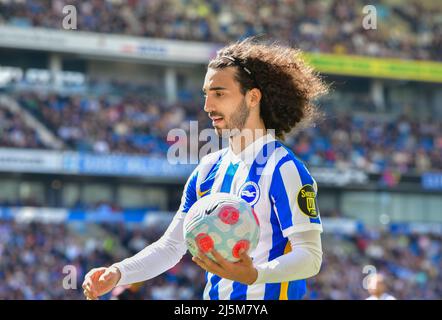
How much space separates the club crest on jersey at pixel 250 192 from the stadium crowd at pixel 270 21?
2921 cm

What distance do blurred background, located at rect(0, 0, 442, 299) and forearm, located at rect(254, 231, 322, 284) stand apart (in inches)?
813

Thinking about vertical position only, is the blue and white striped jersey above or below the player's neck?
below

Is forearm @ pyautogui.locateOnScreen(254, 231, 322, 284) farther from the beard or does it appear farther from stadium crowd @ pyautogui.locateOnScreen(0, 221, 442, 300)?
stadium crowd @ pyautogui.locateOnScreen(0, 221, 442, 300)

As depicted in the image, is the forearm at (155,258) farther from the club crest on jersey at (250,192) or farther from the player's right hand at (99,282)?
the club crest on jersey at (250,192)

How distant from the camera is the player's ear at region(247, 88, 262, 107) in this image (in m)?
4.73

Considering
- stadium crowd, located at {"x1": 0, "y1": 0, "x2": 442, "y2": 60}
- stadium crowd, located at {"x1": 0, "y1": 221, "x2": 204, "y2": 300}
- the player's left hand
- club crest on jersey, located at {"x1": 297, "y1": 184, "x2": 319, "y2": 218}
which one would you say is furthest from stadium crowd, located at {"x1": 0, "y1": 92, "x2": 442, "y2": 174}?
the player's left hand

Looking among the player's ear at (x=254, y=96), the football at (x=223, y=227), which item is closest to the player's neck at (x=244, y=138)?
the player's ear at (x=254, y=96)

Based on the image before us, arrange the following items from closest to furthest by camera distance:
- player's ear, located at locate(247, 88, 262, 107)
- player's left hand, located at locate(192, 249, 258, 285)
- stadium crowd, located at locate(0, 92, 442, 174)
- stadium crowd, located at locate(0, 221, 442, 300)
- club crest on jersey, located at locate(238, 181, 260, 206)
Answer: player's left hand, located at locate(192, 249, 258, 285) → club crest on jersey, located at locate(238, 181, 260, 206) → player's ear, located at locate(247, 88, 262, 107) → stadium crowd, located at locate(0, 221, 442, 300) → stadium crowd, located at locate(0, 92, 442, 174)

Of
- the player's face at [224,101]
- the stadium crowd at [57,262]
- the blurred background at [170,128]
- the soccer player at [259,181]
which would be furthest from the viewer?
the blurred background at [170,128]

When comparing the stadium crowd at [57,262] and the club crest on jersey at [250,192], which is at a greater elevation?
the club crest on jersey at [250,192]

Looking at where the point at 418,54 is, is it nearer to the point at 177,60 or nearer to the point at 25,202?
the point at 177,60

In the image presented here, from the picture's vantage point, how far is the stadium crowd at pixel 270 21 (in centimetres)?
3409

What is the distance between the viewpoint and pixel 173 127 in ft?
108
